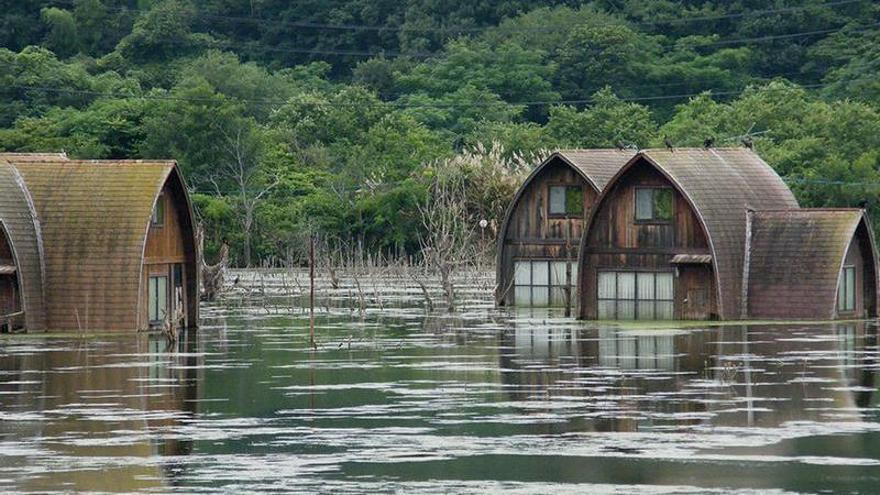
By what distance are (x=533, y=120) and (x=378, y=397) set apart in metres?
103

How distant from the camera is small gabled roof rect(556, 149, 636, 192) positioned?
70.2 meters

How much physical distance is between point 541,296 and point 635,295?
32.4 ft

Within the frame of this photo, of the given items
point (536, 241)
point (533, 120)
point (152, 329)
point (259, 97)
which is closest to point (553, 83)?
point (533, 120)

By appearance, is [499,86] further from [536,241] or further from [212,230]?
[536,241]

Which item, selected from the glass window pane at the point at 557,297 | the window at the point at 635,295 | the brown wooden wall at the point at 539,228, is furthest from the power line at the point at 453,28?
the window at the point at 635,295

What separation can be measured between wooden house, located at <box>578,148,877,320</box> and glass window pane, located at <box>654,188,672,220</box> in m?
0.03

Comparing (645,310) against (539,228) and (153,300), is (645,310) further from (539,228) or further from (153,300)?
(153,300)

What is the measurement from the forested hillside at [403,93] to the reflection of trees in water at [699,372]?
111ft

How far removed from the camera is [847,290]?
61.9 meters

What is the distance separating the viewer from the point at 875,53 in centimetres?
12612

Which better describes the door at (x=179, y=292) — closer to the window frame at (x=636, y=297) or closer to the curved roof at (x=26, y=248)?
the curved roof at (x=26, y=248)

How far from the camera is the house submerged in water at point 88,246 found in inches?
2216

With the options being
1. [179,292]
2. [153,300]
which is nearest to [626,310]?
[179,292]

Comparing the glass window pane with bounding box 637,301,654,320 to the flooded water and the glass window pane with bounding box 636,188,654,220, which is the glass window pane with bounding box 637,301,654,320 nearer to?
the glass window pane with bounding box 636,188,654,220
